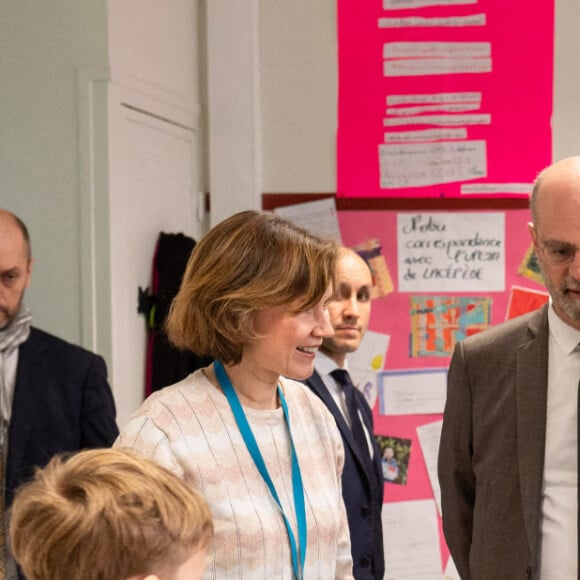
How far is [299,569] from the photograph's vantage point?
1757 millimetres

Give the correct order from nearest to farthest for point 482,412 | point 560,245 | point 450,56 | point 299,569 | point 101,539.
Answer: point 101,539, point 299,569, point 560,245, point 482,412, point 450,56

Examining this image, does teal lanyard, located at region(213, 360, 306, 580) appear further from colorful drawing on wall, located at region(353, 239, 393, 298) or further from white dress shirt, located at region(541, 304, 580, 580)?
colorful drawing on wall, located at region(353, 239, 393, 298)

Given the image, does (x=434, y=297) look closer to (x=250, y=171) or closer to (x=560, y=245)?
(x=250, y=171)

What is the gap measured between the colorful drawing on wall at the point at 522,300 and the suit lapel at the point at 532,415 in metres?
1.39

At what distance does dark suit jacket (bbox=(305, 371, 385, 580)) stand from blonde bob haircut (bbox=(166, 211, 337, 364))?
78 cm

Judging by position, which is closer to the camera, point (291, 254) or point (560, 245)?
point (291, 254)

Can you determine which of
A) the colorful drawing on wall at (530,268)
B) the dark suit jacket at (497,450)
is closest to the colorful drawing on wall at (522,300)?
the colorful drawing on wall at (530,268)

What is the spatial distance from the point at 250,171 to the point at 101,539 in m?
2.67

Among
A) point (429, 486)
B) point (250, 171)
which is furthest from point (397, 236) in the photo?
point (429, 486)

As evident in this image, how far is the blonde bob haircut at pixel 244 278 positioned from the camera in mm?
1830

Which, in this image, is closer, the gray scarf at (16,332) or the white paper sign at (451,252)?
the gray scarf at (16,332)

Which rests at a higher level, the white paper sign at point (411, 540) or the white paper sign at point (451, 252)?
the white paper sign at point (451, 252)

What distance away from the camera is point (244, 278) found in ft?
6.01

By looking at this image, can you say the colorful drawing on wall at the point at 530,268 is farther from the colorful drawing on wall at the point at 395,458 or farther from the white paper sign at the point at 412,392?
the colorful drawing on wall at the point at 395,458
